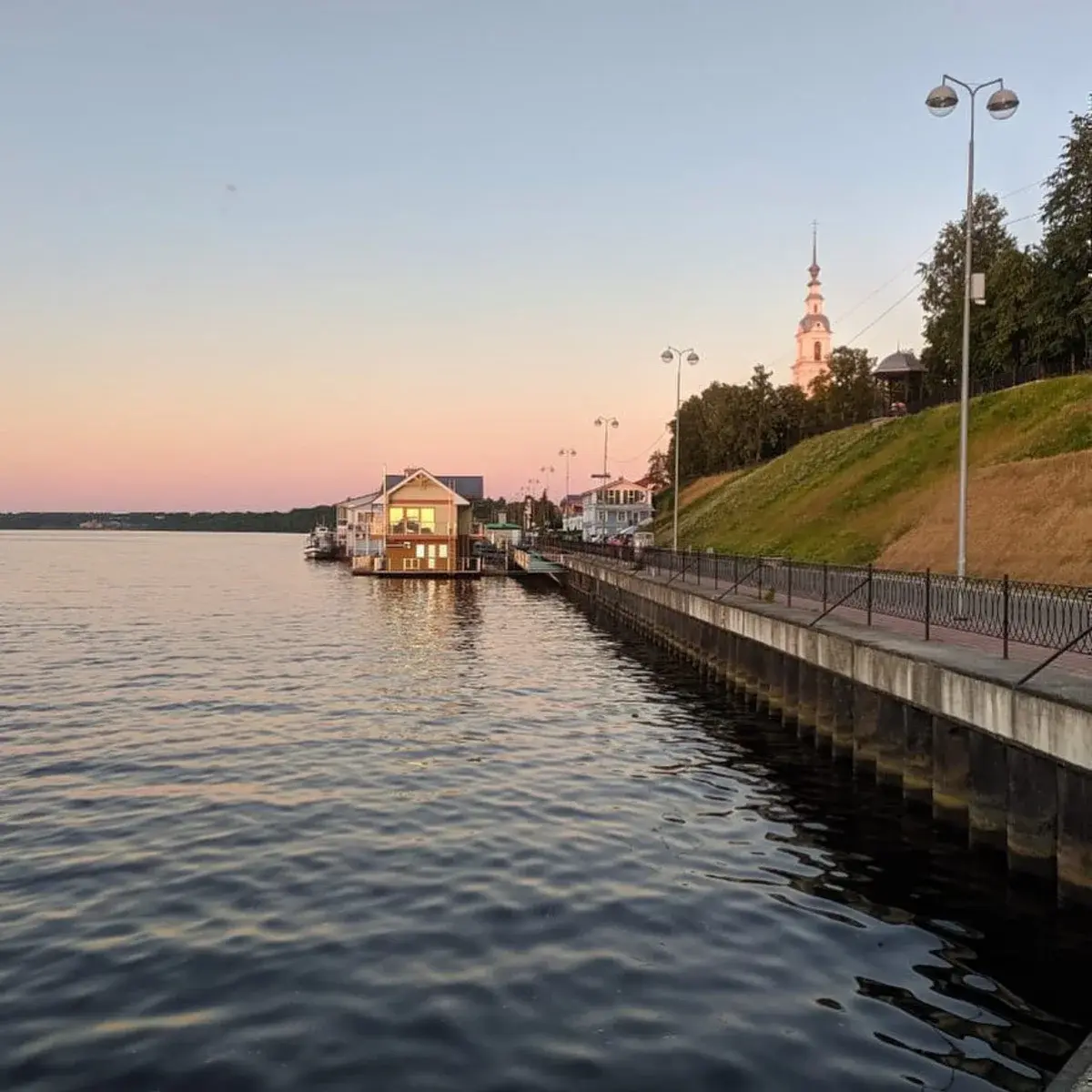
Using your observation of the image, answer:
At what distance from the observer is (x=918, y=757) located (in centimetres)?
1809

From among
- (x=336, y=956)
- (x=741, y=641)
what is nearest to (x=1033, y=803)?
(x=336, y=956)

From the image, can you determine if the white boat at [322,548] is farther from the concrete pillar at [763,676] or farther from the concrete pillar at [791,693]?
the concrete pillar at [791,693]

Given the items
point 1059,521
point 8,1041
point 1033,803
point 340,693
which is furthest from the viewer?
point 1059,521

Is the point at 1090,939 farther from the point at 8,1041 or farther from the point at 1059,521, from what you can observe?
the point at 1059,521

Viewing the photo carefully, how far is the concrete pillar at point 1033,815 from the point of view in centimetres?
1343

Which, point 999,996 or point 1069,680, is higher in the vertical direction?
point 1069,680

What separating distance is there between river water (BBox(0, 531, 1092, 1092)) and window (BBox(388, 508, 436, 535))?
67.6m

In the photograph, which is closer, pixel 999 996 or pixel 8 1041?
pixel 8 1041

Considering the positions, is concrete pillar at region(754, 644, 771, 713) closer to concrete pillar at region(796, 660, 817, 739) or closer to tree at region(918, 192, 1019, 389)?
concrete pillar at region(796, 660, 817, 739)

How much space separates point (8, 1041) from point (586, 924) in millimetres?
6337

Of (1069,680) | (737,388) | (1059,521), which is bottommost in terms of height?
(1069,680)

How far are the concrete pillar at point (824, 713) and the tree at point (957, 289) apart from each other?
69.1m

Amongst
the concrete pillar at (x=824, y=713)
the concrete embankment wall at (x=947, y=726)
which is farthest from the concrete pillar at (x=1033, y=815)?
the concrete pillar at (x=824, y=713)

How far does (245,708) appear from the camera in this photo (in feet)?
91.1
